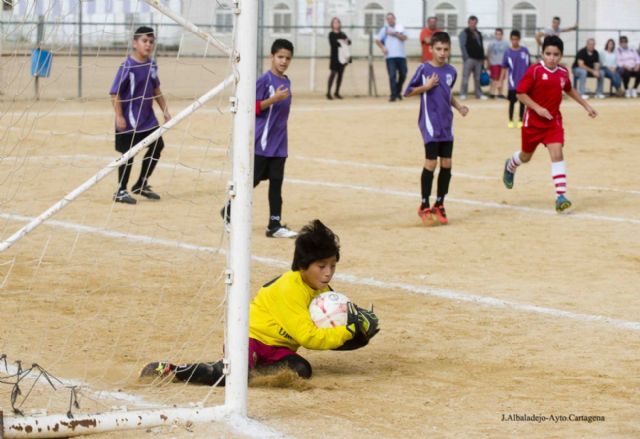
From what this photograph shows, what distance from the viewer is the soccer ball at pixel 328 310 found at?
6.24 metres

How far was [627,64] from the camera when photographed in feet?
98.8

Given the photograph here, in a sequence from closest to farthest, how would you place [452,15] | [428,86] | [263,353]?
[263,353], [428,86], [452,15]

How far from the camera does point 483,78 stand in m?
29.2

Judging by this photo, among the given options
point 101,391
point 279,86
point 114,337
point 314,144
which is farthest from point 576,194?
point 101,391

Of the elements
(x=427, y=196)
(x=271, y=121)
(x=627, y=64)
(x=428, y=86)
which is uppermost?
(x=627, y=64)

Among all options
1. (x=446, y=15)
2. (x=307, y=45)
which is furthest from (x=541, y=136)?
(x=307, y=45)

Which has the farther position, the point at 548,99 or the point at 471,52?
the point at 471,52

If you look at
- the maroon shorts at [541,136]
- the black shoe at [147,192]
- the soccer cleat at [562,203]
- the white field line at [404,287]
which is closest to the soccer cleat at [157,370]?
the white field line at [404,287]

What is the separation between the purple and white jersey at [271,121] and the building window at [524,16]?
28.0 m

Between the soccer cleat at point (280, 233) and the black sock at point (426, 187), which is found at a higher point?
the black sock at point (426, 187)

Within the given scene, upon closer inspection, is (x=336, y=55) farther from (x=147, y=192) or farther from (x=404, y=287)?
(x=404, y=287)

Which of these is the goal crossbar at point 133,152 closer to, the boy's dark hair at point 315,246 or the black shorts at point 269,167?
the boy's dark hair at point 315,246

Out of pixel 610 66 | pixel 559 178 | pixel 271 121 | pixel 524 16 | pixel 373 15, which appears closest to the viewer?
pixel 271 121

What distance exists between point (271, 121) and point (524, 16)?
2864cm
